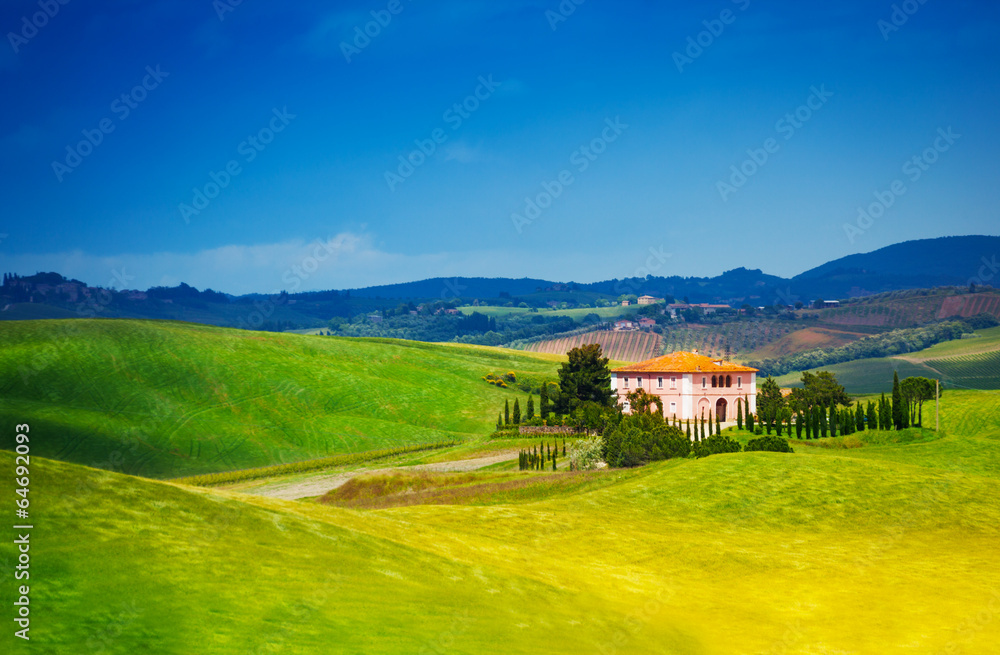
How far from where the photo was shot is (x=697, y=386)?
100750mm

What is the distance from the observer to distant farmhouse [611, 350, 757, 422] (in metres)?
101

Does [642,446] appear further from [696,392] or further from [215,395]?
[215,395]

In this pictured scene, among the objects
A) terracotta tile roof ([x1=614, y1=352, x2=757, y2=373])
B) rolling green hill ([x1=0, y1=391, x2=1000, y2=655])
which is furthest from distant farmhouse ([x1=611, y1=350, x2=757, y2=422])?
rolling green hill ([x1=0, y1=391, x2=1000, y2=655])

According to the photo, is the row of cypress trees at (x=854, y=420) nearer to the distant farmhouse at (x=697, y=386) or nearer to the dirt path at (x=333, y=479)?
the distant farmhouse at (x=697, y=386)

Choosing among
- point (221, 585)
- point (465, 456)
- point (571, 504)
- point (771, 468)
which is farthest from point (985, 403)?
point (221, 585)

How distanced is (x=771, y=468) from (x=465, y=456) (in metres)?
37.7

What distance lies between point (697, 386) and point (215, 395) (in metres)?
62.5

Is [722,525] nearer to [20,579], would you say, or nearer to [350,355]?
[20,579]

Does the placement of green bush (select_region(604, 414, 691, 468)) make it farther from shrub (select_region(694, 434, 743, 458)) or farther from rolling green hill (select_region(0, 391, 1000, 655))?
rolling green hill (select_region(0, 391, 1000, 655))

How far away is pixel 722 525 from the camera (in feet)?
140

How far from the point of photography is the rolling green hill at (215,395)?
9369cm

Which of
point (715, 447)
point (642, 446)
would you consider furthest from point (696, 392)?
point (715, 447)

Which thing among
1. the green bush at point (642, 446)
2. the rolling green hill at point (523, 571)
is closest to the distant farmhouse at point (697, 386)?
the green bush at point (642, 446)

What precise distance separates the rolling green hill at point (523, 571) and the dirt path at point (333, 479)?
2800 centimetres
